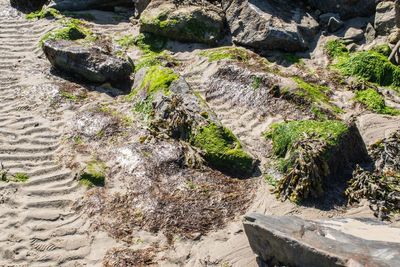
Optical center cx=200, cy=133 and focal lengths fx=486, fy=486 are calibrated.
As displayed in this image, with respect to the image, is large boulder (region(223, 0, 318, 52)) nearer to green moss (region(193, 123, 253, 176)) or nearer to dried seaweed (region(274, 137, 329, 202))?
green moss (region(193, 123, 253, 176))

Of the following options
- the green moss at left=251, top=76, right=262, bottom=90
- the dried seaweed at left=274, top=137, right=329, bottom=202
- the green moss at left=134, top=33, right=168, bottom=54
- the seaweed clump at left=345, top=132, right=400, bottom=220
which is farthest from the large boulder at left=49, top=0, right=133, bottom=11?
the seaweed clump at left=345, top=132, right=400, bottom=220

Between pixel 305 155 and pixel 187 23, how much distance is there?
531 centimetres

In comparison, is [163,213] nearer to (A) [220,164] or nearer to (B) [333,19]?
(A) [220,164]

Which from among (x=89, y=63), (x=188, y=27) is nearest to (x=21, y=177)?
(x=89, y=63)

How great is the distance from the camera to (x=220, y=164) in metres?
7.52

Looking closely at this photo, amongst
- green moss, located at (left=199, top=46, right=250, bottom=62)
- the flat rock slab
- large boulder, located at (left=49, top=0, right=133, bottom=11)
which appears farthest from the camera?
large boulder, located at (left=49, top=0, right=133, bottom=11)

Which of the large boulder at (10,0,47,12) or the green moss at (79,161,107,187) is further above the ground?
the large boulder at (10,0,47,12)

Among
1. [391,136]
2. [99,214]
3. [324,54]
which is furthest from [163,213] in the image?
[324,54]

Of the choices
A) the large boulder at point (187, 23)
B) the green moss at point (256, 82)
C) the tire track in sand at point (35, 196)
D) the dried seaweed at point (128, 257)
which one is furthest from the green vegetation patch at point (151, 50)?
the dried seaweed at point (128, 257)

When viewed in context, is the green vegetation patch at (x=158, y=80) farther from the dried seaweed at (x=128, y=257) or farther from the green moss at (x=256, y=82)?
the dried seaweed at (x=128, y=257)

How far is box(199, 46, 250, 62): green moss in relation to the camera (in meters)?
10.3

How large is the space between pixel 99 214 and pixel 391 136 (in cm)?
476

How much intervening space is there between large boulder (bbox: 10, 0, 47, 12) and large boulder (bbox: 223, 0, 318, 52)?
5163 mm

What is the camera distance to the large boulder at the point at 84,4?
41.2 ft
